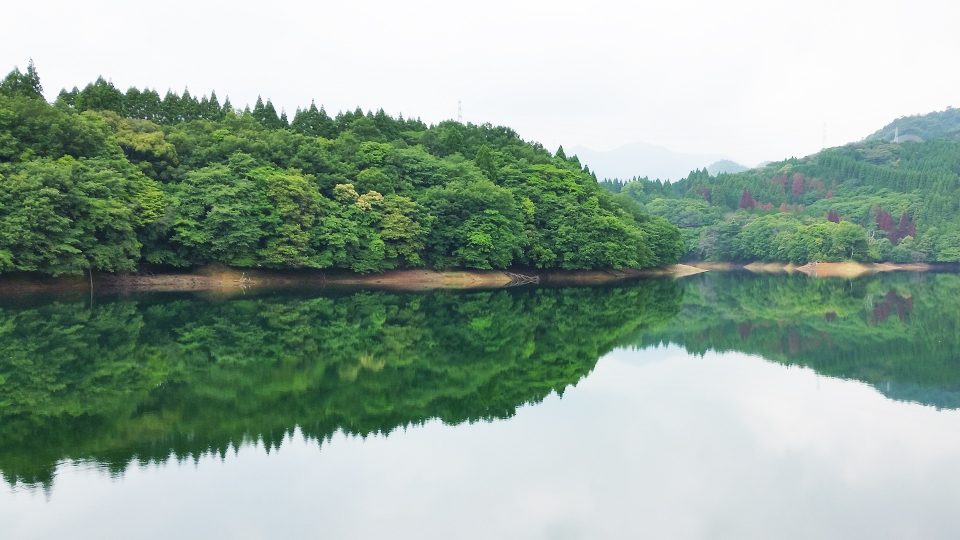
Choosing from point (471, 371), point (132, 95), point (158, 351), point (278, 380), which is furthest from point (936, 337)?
point (132, 95)

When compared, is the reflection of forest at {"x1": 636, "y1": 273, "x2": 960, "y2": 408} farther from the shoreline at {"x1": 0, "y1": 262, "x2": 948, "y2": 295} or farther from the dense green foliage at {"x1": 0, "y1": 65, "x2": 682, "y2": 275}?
the dense green foliage at {"x1": 0, "y1": 65, "x2": 682, "y2": 275}

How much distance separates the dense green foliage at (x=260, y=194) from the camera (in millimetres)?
35781

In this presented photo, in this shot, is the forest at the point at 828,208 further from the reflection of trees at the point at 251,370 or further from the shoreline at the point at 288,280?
the reflection of trees at the point at 251,370

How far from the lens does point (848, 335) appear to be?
1083 inches

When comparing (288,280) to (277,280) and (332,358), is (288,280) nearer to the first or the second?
(277,280)

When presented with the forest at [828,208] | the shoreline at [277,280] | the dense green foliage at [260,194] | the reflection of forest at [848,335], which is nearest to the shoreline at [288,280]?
the shoreline at [277,280]

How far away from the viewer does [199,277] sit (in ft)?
144

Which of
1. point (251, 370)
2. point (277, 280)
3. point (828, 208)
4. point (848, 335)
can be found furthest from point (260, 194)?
point (828, 208)

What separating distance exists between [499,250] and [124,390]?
38.6 metres

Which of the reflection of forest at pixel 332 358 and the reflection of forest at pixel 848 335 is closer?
the reflection of forest at pixel 332 358

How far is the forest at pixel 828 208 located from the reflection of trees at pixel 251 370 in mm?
63396

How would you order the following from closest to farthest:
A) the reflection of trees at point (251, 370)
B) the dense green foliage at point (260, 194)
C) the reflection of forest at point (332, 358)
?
the reflection of trees at point (251, 370)
the reflection of forest at point (332, 358)
the dense green foliage at point (260, 194)

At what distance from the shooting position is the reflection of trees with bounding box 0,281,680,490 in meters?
12.0

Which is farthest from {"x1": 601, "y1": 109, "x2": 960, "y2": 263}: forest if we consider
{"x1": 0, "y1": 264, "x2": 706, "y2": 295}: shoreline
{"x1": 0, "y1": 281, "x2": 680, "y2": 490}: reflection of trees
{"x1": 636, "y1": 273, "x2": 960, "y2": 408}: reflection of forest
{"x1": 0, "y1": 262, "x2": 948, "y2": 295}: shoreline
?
{"x1": 0, "y1": 281, "x2": 680, "y2": 490}: reflection of trees
